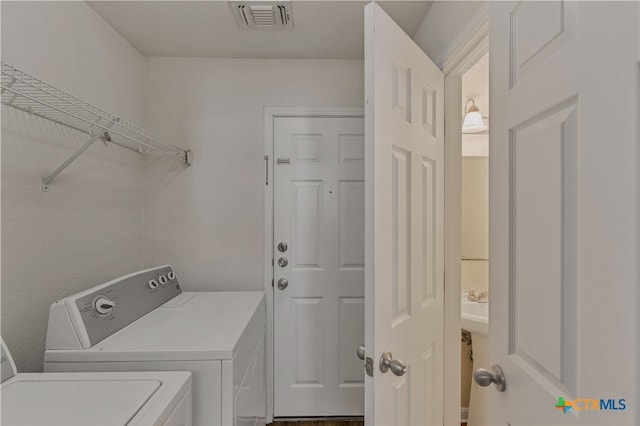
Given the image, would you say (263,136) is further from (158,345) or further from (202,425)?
(202,425)

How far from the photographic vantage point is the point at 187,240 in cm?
232

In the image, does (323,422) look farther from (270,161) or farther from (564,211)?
(564,211)

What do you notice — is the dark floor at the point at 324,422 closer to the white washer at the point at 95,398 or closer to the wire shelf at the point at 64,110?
the white washer at the point at 95,398

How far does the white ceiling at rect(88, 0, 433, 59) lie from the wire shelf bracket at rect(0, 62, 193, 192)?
1.89 ft

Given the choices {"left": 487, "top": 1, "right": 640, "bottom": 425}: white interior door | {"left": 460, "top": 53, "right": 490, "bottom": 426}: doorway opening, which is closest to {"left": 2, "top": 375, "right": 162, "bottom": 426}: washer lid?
{"left": 487, "top": 1, "right": 640, "bottom": 425}: white interior door

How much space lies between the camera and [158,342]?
52.4 inches

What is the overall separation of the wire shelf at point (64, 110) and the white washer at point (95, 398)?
809 millimetres

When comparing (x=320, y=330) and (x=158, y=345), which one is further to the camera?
(x=320, y=330)

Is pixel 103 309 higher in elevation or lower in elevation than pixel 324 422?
higher

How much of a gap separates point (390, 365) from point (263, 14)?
171 cm

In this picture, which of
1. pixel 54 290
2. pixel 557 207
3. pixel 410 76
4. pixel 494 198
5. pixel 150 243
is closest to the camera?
pixel 557 207

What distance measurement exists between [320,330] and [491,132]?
5.73 feet

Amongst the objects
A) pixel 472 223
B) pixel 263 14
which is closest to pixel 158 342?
pixel 263 14

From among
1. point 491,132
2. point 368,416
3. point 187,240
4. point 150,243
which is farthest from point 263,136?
point 368,416
